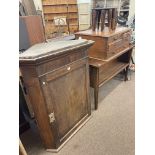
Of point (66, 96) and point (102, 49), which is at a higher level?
point (102, 49)

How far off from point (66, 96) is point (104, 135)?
2.00 feet

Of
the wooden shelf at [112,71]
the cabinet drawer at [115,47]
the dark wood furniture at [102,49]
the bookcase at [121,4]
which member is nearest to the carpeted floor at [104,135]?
the dark wood furniture at [102,49]

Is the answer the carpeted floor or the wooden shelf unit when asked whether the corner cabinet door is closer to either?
the carpeted floor

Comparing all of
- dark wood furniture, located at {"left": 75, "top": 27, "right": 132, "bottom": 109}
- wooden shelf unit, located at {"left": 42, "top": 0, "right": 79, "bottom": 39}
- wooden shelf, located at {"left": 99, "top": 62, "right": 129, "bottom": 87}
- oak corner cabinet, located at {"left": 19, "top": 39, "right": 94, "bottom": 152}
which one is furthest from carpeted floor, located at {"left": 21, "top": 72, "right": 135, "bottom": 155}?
wooden shelf unit, located at {"left": 42, "top": 0, "right": 79, "bottom": 39}

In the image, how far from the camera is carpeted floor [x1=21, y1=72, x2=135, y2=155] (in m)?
1.49

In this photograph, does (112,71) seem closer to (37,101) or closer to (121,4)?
(37,101)

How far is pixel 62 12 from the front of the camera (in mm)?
5793

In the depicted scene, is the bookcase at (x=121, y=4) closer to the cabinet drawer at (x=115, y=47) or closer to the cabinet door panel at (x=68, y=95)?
the cabinet drawer at (x=115, y=47)

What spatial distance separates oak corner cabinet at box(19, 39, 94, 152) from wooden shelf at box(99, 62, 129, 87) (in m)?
0.49

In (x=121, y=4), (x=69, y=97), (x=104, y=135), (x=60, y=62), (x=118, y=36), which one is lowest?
(x=104, y=135)

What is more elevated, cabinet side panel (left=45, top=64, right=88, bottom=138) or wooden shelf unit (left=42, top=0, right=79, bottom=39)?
wooden shelf unit (left=42, top=0, right=79, bottom=39)

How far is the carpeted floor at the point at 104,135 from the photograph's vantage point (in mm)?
1492

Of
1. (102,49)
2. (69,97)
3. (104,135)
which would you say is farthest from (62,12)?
(104,135)
